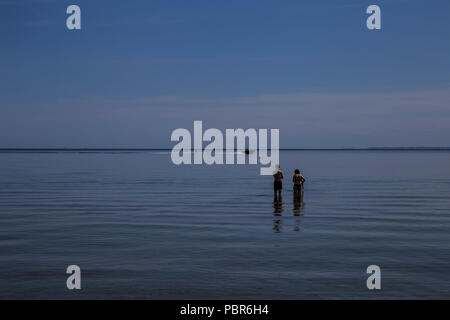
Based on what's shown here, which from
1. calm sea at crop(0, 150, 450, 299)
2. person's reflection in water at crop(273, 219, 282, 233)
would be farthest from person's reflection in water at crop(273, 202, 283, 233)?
calm sea at crop(0, 150, 450, 299)

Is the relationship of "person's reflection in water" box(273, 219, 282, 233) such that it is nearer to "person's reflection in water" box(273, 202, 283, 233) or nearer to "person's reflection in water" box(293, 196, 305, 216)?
"person's reflection in water" box(273, 202, 283, 233)

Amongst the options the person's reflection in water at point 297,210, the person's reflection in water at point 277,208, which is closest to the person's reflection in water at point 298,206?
the person's reflection in water at point 297,210

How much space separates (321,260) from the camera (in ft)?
40.4

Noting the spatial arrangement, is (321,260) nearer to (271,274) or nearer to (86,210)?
(271,274)

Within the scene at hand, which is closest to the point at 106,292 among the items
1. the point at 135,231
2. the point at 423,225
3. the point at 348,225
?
the point at 135,231

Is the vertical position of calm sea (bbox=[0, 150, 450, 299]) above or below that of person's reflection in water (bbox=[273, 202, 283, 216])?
below

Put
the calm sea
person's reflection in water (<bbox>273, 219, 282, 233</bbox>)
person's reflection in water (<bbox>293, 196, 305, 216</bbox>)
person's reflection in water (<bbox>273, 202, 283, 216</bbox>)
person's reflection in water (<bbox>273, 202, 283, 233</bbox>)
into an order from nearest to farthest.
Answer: the calm sea < person's reflection in water (<bbox>273, 219, 282, 233</bbox>) < person's reflection in water (<bbox>273, 202, 283, 233</bbox>) < person's reflection in water (<bbox>293, 196, 305, 216</bbox>) < person's reflection in water (<bbox>273, 202, 283, 216</bbox>)

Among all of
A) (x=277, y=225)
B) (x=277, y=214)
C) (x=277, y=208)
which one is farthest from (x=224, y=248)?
(x=277, y=208)

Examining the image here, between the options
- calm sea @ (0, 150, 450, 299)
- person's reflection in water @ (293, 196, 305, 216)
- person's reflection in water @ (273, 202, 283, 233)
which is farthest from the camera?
person's reflection in water @ (293, 196, 305, 216)

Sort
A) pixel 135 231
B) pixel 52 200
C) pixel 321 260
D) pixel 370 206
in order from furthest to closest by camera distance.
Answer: pixel 52 200 → pixel 370 206 → pixel 135 231 → pixel 321 260

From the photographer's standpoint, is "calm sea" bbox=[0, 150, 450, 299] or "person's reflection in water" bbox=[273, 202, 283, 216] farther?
"person's reflection in water" bbox=[273, 202, 283, 216]

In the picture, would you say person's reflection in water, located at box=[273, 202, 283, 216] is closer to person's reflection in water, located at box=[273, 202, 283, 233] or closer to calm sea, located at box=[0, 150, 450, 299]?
person's reflection in water, located at box=[273, 202, 283, 233]
